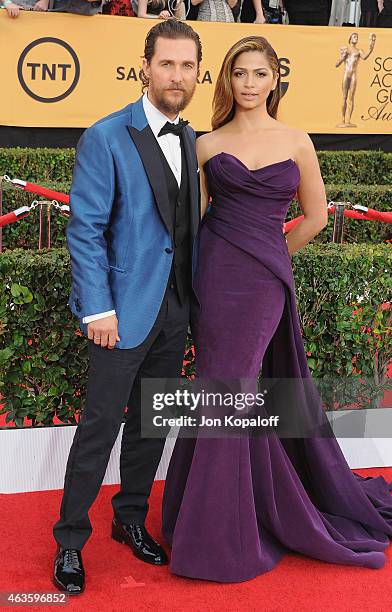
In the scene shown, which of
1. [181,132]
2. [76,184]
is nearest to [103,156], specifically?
[76,184]

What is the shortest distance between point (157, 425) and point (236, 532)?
55 centimetres

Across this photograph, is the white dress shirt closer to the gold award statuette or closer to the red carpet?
the red carpet

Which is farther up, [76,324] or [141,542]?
[76,324]

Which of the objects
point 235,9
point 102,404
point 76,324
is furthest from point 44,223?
point 235,9

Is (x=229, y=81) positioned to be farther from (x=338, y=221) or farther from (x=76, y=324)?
(x=338, y=221)

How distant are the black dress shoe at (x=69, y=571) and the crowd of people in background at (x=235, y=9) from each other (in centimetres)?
690

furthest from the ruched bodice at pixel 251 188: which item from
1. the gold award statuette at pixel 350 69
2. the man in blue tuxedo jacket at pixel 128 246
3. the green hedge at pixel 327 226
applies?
the gold award statuette at pixel 350 69

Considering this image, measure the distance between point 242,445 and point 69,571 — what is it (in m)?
0.81

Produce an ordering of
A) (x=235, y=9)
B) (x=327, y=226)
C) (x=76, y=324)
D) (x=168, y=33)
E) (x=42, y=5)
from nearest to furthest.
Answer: (x=168, y=33), (x=76, y=324), (x=327, y=226), (x=42, y=5), (x=235, y=9)

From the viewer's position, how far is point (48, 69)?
905cm

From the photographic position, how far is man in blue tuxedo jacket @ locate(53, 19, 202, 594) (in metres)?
3.03

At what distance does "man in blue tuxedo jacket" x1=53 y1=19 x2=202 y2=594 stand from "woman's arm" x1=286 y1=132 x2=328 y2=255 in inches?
17.7

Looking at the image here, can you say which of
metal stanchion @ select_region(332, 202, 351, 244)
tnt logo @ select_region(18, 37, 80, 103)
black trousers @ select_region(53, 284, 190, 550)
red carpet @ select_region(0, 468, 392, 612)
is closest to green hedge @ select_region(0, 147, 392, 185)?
tnt logo @ select_region(18, 37, 80, 103)

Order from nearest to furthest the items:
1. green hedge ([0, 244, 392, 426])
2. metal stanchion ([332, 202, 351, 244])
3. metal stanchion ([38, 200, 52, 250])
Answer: green hedge ([0, 244, 392, 426]) < metal stanchion ([38, 200, 52, 250]) < metal stanchion ([332, 202, 351, 244])
